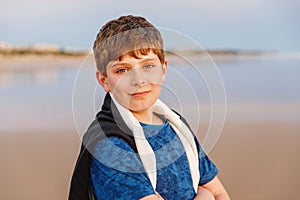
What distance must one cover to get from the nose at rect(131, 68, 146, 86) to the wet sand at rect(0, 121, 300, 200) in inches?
68.7

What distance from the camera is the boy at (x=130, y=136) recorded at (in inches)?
42.4

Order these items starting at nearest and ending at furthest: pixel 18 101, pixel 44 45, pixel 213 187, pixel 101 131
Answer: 1. pixel 101 131
2. pixel 213 187
3. pixel 44 45
4. pixel 18 101

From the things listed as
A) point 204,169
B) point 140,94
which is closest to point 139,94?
point 140,94

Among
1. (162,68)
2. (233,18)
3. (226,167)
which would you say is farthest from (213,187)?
(233,18)

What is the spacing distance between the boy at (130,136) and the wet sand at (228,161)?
1.65 metres

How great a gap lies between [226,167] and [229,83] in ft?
1.63

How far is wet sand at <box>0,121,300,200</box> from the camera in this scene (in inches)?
110

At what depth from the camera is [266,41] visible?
3.12 m

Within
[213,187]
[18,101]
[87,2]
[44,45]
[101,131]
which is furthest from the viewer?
[18,101]

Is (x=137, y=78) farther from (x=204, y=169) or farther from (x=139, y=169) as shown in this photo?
(x=204, y=169)

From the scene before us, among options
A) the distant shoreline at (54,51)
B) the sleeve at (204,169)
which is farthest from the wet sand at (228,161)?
the sleeve at (204,169)

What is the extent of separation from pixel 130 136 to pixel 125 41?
0.53ft

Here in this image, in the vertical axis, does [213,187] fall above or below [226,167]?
above

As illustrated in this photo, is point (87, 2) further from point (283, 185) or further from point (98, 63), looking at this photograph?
point (98, 63)
